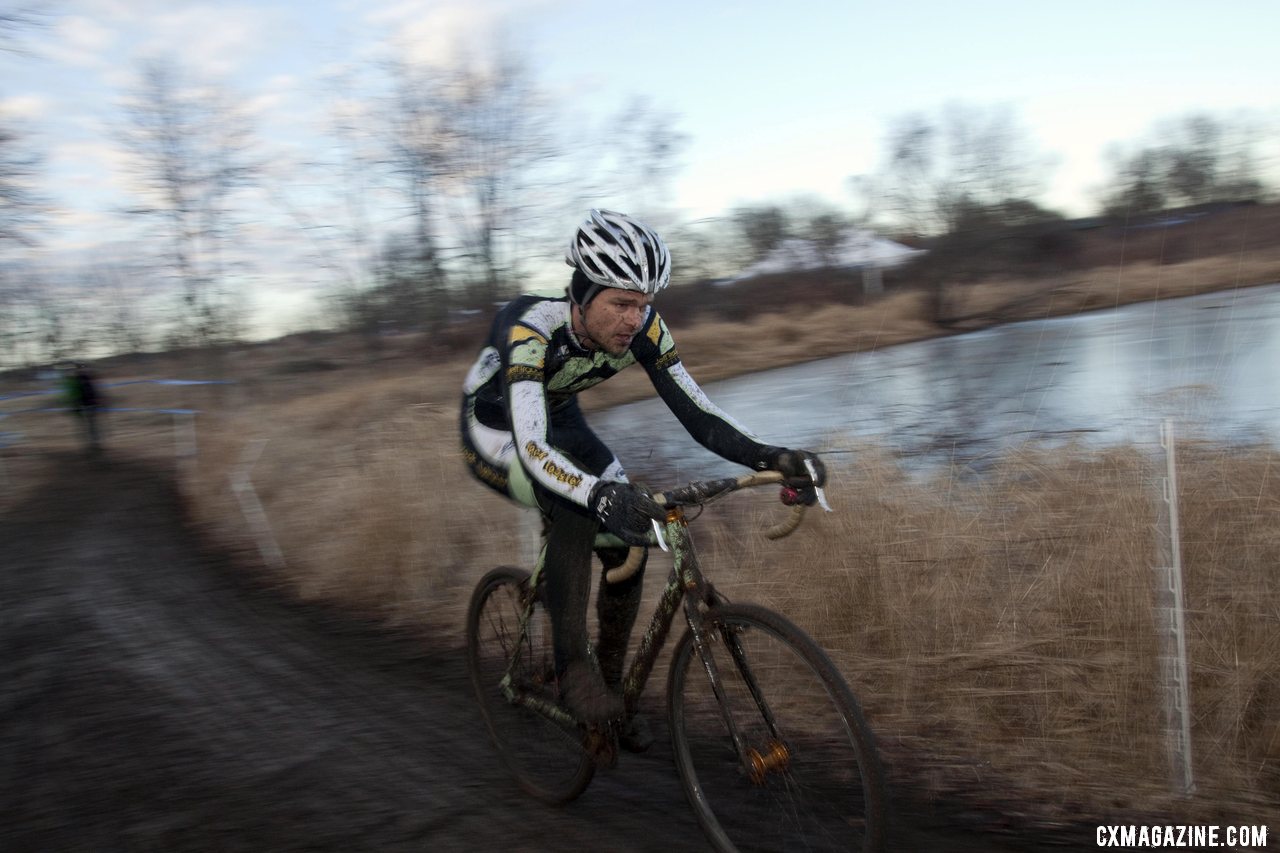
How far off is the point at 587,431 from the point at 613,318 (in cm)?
66

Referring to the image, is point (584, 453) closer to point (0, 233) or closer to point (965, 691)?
point (965, 691)

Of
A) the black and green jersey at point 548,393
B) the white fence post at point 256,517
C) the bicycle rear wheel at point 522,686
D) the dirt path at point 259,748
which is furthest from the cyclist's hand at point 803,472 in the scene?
the white fence post at point 256,517

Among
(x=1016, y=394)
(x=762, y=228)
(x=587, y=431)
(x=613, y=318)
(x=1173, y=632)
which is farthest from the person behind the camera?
(x=762, y=228)

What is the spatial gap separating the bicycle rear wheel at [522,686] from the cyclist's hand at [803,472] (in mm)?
1078

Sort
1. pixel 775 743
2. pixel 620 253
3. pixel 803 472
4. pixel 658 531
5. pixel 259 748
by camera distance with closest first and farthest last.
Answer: pixel 658 531 < pixel 775 743 < pixel 803 472 < pixel 620 253 < pixel 259 748

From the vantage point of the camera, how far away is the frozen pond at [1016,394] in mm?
5668

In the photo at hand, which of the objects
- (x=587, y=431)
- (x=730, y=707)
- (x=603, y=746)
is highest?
(x=587, y=431)

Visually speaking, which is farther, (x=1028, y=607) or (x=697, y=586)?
(x=1028, y=607)

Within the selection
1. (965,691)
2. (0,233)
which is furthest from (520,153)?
(965,691)

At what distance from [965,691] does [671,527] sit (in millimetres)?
1889

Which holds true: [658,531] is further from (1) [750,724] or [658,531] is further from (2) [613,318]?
(2) [613,318]

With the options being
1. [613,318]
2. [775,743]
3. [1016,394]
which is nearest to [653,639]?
[775,743]

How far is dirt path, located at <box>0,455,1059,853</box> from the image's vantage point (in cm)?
376

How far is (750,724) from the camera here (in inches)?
124
